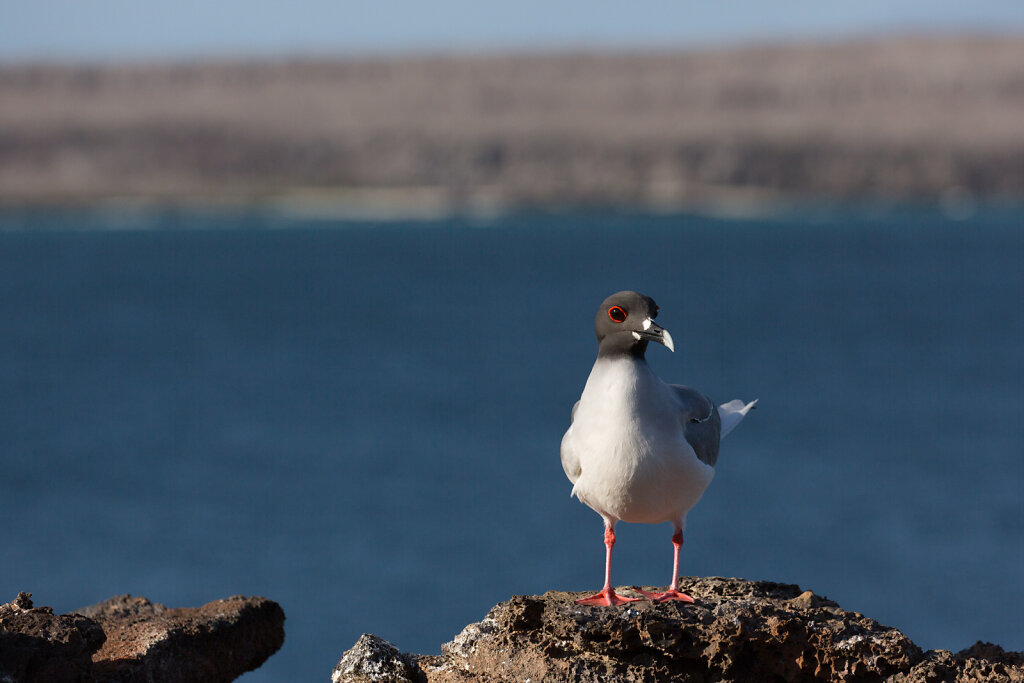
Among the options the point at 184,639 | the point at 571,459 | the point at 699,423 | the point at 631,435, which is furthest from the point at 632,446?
the point at 184,639

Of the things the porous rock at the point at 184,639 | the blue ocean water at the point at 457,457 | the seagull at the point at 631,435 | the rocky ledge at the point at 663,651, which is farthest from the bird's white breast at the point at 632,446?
the blue ocean water at the point at 457,457

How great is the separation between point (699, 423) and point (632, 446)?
2.24 ft

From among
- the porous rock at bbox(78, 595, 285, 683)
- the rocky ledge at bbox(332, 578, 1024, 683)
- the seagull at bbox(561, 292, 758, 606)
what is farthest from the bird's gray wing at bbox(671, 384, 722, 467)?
the porous rock at bbox(78, 595, 285, 683)

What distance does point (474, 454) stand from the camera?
50125 millimetres

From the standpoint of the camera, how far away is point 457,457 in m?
50.1

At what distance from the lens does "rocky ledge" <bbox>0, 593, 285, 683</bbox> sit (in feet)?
22.6

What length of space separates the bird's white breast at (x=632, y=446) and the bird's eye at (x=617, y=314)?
0.79 feet

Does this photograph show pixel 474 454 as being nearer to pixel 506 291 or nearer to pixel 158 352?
pixel 158 352

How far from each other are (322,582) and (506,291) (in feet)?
324

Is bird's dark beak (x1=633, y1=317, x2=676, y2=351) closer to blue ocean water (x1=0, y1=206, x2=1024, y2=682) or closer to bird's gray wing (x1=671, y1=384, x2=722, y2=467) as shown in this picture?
bird's gray wing (x1=671, y1=384, x2=722, y2=467)

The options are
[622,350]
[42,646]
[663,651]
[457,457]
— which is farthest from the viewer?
[457,457]

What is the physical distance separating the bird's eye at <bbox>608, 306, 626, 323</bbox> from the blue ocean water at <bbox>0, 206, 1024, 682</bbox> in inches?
727

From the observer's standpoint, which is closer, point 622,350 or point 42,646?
point 42,646

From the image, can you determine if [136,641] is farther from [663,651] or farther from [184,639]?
[663,651]
